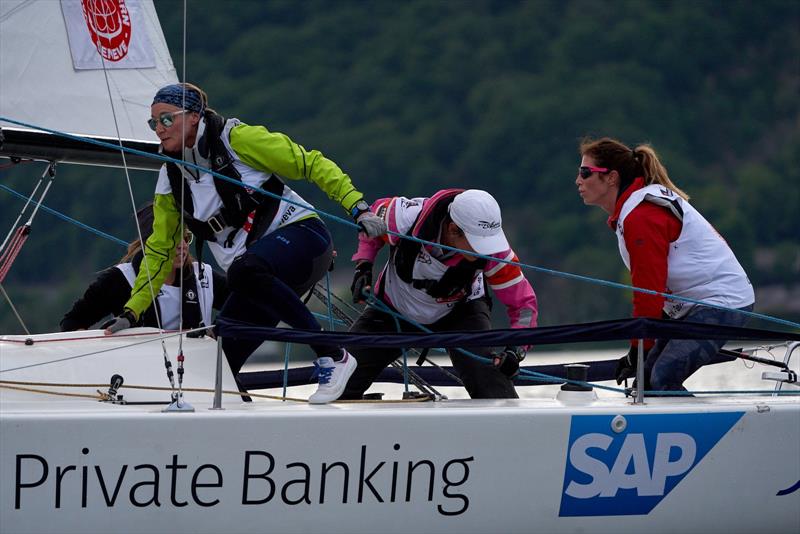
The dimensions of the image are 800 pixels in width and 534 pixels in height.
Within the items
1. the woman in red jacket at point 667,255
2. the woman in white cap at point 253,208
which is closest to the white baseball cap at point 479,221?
the woman in red jacket at point 667,255

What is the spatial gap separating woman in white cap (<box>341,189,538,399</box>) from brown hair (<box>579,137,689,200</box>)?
372 millimetres

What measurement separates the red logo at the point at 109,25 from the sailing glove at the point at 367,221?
188 centimetres

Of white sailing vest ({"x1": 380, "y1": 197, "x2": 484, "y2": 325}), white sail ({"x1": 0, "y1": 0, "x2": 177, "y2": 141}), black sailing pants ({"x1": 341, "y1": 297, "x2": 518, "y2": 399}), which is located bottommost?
black sailing pants ({"x1": 341, "y1": 297, "x2": 518, "y2": 399})

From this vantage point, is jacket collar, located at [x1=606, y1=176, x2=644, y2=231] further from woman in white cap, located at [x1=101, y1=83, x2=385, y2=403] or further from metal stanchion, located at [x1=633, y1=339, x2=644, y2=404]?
woman in white cap, located at [x1=101, y1=83, x2=385, y2=403]

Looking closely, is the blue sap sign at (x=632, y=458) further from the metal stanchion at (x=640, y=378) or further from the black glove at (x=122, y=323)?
the black glove at (x=122, y=323)

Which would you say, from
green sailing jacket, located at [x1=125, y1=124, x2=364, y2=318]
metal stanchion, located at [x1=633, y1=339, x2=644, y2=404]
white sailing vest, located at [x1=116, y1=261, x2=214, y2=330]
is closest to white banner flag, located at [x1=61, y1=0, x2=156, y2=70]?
white sailing vest, located at [x1=116, y1=261, x2=214, y2=330]

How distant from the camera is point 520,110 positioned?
108 ft

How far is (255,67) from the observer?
33.1 metres

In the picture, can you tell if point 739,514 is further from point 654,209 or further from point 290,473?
point 290,473

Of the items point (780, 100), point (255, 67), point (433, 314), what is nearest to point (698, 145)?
point (780, 100)

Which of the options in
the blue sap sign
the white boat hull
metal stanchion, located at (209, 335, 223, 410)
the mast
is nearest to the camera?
the white boat hull

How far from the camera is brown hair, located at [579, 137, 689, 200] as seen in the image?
14.0 feet

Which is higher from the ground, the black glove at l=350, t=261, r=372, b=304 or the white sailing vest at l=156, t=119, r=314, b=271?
the white sailing vest at l=156, t=119, r=314, b=271

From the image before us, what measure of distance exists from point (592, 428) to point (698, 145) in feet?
99.0
